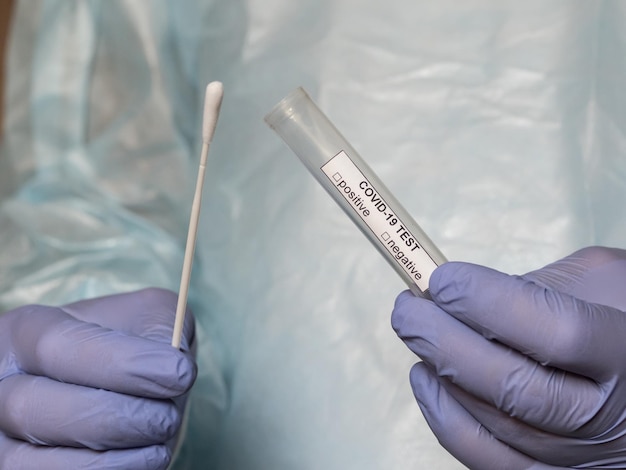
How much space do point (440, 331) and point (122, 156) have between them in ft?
1.65

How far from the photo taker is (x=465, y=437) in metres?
0.59

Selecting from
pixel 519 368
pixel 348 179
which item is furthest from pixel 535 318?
pixel 348 179

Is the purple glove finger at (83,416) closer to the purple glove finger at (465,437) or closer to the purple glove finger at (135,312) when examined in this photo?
the purple glove finger at (135,312)

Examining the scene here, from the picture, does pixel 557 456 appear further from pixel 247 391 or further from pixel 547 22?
pixel 547 22

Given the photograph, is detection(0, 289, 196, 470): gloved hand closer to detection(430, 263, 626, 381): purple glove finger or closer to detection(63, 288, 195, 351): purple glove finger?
detection(63, 288, 195, 351): purple glove finger

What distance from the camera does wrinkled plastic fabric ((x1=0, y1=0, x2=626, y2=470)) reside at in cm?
71

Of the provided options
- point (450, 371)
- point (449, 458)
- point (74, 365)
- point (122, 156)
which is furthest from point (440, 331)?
point (122, 156)

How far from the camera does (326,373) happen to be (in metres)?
0.72

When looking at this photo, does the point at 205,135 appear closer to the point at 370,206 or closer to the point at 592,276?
the point at 370,206

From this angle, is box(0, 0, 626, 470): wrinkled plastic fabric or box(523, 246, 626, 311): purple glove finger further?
box(0, 0, 626, 470): wrinkled plastic fabric

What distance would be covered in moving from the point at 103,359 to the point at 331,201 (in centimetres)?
27

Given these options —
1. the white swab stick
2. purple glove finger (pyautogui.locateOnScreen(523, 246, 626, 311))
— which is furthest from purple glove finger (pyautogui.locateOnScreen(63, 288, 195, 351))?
purple glove finger (pyautogui.locateOnScreen(523, 246, 626, 311))

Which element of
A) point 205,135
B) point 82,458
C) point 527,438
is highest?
point 205,135

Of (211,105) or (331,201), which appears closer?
(211,105)
